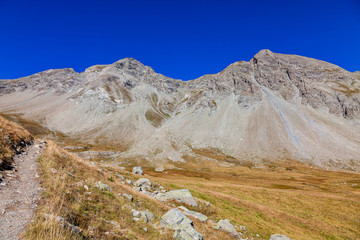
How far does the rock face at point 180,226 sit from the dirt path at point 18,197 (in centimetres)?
804

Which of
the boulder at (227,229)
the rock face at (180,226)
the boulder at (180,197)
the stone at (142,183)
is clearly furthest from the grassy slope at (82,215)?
the stone at (142,183)

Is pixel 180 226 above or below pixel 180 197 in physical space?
above

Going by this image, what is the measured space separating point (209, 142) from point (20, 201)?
570ft

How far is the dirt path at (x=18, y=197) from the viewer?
6371 millimetres

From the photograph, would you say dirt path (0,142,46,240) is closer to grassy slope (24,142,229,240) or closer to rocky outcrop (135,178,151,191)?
grassy slope (24,142,229,240)

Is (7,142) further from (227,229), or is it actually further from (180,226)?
(227,229)

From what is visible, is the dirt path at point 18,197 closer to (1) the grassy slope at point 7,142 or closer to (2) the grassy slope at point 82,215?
(2) the grassy slope at point 82,215

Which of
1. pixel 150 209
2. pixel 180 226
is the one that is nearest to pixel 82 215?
pixel 180 226

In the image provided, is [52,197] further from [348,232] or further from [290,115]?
[290,115]

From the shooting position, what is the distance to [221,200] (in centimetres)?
3112

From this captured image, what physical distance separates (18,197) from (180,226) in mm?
9586

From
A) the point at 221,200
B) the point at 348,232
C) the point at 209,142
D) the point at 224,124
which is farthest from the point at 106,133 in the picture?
the point at 348,232

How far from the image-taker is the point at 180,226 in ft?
40.1

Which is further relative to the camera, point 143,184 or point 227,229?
point 143,184
